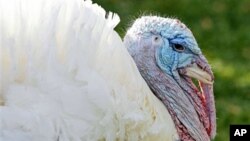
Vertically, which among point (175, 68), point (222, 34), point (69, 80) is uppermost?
point (222, 34)

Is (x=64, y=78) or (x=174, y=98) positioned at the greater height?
(x=174, y=98)

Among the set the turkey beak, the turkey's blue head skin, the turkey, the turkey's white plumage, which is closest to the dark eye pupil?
the turkey's blue head skin

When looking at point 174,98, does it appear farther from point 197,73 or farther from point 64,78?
point 64,78

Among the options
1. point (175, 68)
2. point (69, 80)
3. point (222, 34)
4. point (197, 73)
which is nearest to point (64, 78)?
point (69, 80)

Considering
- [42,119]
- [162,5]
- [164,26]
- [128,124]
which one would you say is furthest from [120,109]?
[162,5]

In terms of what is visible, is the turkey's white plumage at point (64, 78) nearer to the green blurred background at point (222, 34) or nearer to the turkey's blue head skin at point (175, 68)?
the turkey's blue head skin at point (175, 68)

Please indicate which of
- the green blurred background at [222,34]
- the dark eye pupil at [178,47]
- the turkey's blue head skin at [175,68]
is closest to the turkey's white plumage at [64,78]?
the turkey's blue head skin at [175,68]
